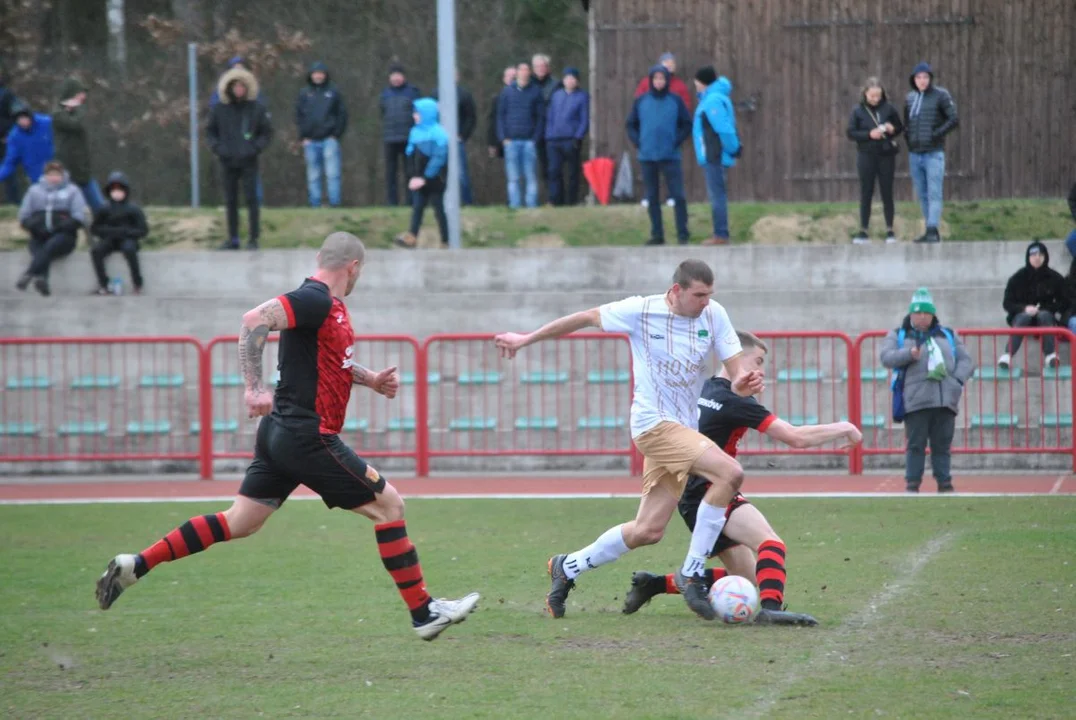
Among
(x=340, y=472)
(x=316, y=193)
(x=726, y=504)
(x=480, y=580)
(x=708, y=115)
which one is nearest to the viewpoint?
(x=340, y=472)

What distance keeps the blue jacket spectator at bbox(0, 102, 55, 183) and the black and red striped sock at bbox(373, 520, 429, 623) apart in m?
14.3

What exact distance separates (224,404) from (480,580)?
23.8 feet

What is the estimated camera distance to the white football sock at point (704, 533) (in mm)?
7738

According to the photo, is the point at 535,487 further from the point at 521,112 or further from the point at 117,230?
the point at 521,112

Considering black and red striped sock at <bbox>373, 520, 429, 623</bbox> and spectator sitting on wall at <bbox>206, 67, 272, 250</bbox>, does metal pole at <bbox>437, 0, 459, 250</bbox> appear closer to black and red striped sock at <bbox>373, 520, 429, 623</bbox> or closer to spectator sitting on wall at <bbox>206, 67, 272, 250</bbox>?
spectator sitting on wall at <bbox>206, 67, 272, 250</bbox>

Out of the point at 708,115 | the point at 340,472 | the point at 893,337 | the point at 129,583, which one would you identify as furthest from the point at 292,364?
the point at 708,115

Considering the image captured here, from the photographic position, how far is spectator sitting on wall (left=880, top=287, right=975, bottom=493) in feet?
43.0

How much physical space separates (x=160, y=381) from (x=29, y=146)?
19.3 ft

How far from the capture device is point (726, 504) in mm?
7699

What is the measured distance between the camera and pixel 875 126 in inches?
709

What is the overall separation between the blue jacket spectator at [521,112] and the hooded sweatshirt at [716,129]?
3.40 meters

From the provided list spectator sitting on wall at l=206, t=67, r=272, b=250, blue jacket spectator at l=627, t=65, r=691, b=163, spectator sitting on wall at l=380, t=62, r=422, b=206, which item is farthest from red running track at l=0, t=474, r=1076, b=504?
spectator sitting on wall at l=380, t=62, r=422, b=206

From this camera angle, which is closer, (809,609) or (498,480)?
(809,609)

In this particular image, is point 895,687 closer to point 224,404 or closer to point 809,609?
point 809,609
